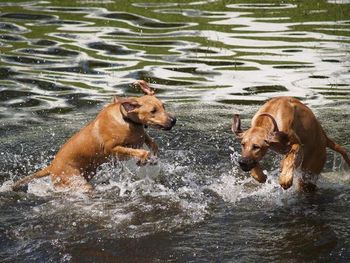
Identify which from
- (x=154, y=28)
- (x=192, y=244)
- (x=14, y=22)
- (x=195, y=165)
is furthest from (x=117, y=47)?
(x=192, y=244)

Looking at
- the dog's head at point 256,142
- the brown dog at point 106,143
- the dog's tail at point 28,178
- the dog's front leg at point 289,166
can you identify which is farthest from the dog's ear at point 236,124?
the dog's tail at point 28,178

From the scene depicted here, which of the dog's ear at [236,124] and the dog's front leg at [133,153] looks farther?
the dog's front leg at [133,153]

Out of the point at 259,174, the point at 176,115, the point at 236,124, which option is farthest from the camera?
the point at 176,115

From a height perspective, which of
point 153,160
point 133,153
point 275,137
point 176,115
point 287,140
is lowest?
point 176,115

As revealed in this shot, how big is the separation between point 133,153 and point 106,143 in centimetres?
42

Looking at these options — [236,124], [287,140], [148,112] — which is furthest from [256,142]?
[148,112]

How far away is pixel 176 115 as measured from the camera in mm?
13023

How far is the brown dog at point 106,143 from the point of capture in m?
9.66

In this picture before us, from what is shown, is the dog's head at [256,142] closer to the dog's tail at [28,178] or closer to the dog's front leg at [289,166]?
the dog's front leg at [289,166]

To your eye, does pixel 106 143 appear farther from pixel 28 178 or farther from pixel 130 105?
pixel 28 178

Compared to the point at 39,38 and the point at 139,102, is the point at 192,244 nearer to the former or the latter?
the point at 139,102

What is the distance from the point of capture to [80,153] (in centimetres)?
1012

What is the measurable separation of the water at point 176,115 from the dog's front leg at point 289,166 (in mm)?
420

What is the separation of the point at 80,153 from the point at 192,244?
2.50m
